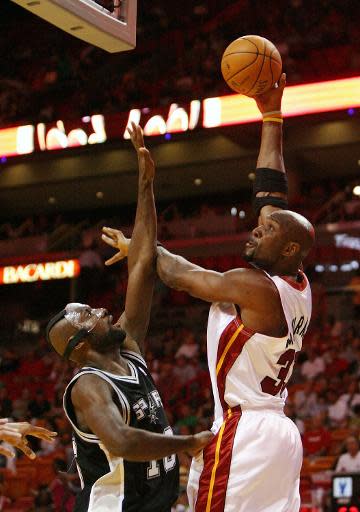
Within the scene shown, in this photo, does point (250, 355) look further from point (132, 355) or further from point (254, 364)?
point (132, 355)

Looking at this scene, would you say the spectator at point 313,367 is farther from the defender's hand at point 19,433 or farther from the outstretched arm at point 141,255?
the defender's hand at point 19,433

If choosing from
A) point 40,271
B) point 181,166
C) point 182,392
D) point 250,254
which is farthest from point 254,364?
point 40,271

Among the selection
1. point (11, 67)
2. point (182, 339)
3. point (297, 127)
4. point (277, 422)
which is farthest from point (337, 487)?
point (11, 67)

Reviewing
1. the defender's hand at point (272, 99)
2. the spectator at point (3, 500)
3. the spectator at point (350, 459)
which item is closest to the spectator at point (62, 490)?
the spectator at point (3, 500)

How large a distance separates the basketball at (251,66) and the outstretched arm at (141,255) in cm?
59

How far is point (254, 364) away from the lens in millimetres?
4254

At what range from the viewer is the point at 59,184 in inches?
795

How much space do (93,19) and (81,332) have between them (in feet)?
5.66

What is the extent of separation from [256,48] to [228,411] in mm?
1821

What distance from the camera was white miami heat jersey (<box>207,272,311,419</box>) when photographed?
4.24m

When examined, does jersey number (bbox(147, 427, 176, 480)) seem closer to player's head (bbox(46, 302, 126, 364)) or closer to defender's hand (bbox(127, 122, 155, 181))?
player's head (bbox(46, 302, 126, 364))

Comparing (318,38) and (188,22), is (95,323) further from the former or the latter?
(188,22)

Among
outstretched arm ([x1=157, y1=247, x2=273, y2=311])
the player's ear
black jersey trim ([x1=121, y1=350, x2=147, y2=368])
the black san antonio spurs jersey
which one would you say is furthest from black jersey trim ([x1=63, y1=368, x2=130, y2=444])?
the player's ear

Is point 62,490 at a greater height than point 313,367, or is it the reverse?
point 313,367
